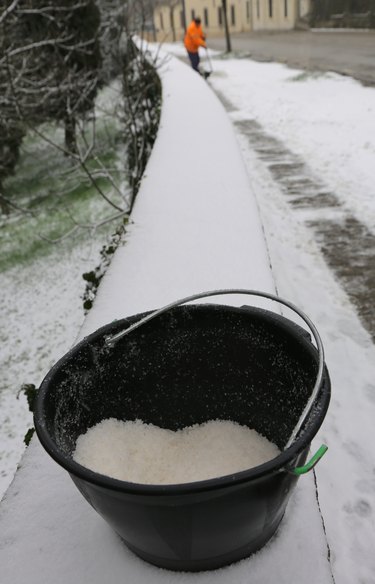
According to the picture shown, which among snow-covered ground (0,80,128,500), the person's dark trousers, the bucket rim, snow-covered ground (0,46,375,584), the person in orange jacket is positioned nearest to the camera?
the bucket rim

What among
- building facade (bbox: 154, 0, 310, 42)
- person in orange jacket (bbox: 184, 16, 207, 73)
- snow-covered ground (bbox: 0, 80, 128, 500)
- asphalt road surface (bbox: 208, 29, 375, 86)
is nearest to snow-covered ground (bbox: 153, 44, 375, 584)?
asphalt road surface (bbox: 208, 29, 375, 86)

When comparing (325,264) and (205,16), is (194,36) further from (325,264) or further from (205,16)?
(205,16)

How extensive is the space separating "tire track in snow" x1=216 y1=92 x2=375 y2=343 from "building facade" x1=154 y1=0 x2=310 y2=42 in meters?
25.6

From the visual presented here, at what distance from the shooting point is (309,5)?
31.7 m

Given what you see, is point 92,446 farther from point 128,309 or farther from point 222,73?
point 222,73

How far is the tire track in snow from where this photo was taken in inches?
139

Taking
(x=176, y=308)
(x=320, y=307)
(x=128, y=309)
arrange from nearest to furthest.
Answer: (x=176, y=308), (x=128, y=309), (x=320, y=307)

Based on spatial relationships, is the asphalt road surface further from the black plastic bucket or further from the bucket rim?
the bucket rim

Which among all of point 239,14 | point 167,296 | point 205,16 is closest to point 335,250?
point 167,296

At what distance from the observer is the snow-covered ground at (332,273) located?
79.4 inches

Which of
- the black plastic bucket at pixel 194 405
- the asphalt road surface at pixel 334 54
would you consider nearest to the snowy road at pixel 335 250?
the black plastic bucket at pixel 194 405

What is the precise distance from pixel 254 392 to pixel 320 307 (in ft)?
6.85

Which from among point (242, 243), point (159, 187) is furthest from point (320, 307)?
point (159, 187)

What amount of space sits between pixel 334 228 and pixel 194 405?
3.38m
